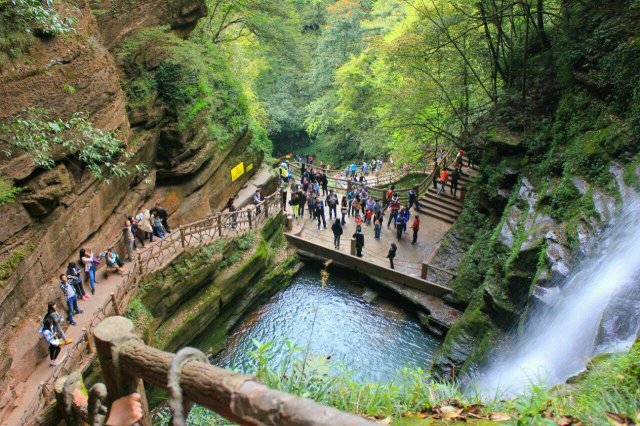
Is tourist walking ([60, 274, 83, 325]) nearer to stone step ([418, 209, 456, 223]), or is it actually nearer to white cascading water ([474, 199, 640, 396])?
white cascading water ([474, 199, 640, 396])

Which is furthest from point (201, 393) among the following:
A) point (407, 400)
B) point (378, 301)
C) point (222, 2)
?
point (222, 2)

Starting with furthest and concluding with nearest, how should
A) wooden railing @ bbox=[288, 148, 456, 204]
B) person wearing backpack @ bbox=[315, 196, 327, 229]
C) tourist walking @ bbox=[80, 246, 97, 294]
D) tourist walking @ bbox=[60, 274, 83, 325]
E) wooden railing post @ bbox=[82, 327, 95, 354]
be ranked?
wooden railing @ bbox=[288, 148, 456, 204]
person wearing backpack @ bbox=[315, 196, 327, 229]
tourist walking @ bbox=[80, 246, 97, 294]
tourist walking @ bbox=[60, 274, 83, 325]
wooden railing post @ bbox=[82, 327, 95, 354]

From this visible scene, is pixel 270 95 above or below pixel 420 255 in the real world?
above

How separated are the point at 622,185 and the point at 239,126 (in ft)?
43.9

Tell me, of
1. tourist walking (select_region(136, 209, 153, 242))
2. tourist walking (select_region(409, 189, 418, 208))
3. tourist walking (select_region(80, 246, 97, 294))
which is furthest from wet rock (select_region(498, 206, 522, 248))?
tourist walking (select_region(80, 246, 97, 294))

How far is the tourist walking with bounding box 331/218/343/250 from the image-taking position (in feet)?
58.8

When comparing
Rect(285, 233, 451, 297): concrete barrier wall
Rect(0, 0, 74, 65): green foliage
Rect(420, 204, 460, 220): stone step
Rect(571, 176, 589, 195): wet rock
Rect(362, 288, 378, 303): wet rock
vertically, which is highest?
Rect(0, 0, 74, 65): green foliage

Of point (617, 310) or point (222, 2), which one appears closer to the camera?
point (617, 310)

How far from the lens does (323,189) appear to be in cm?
2228

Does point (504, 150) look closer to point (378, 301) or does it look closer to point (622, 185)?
point (622, 185)

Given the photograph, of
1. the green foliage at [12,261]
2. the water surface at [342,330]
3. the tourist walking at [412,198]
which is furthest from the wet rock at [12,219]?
the tourist walking at [412,198]

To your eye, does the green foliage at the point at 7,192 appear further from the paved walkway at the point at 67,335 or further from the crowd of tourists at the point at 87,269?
the paved walkway at the point at 67,335

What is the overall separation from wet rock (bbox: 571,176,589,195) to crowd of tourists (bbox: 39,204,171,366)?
11991 mm

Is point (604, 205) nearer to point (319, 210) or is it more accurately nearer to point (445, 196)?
point (445, 196)
